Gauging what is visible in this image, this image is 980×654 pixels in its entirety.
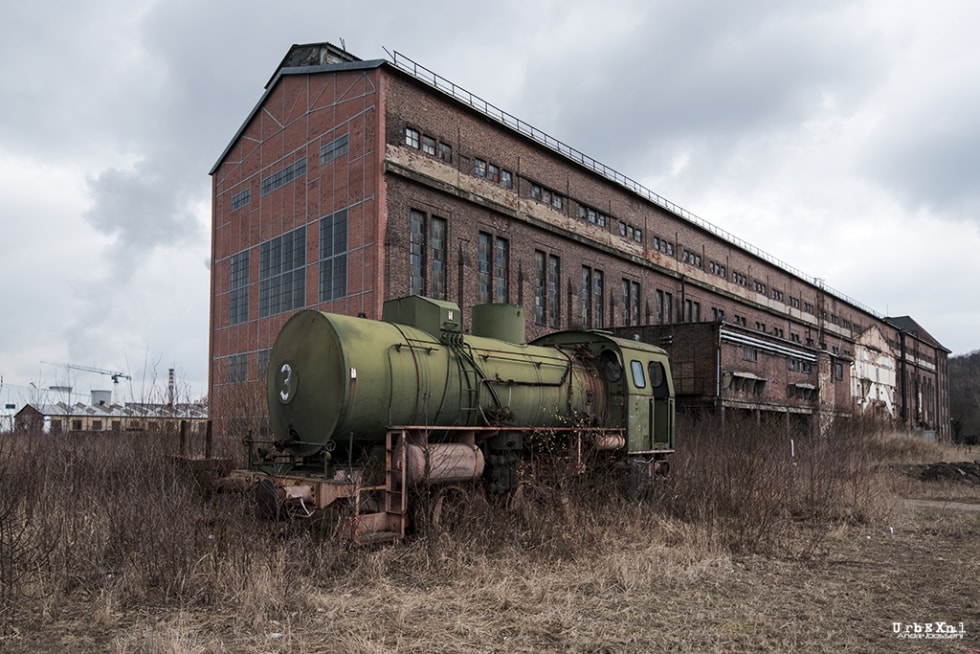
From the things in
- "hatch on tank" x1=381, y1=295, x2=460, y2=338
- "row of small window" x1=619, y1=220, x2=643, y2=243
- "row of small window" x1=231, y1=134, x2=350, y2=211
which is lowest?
"hatch on tank" x1=381, y1=295, x2=460, y2=338

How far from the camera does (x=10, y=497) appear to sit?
7605 millimetres

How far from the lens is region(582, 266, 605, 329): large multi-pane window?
3991 centimetres

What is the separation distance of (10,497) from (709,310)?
4912 cm

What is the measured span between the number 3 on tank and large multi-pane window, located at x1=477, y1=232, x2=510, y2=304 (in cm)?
2287

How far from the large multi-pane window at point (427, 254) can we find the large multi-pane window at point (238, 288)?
1145 centimetres

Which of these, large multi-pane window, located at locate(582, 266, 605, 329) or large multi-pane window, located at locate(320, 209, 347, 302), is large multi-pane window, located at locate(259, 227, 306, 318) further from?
large multi-pane window, located at locate(582, 266, 605, 329)

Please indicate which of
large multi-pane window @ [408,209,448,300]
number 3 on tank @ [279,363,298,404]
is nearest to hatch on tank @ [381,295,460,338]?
number 3 on tank @ [279,363,298,404]

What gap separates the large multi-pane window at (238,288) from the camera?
37094 millimetres

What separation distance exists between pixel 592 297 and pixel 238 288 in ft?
62.1

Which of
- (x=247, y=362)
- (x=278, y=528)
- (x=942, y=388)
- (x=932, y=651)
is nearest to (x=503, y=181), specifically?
(x=247, y=362)

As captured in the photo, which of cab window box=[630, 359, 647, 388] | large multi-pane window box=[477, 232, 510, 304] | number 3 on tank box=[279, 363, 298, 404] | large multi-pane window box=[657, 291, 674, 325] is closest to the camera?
number 3 on tank box=[279, 363, 298, 404]

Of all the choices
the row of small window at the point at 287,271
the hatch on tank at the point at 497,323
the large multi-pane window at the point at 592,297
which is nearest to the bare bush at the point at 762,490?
the hatch on tank at the point at 497,323

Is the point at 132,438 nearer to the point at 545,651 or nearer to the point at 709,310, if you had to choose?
the point at 545,651

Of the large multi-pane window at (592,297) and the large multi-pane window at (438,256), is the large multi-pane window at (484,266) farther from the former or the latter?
the large multi-pane window at (592,297)
